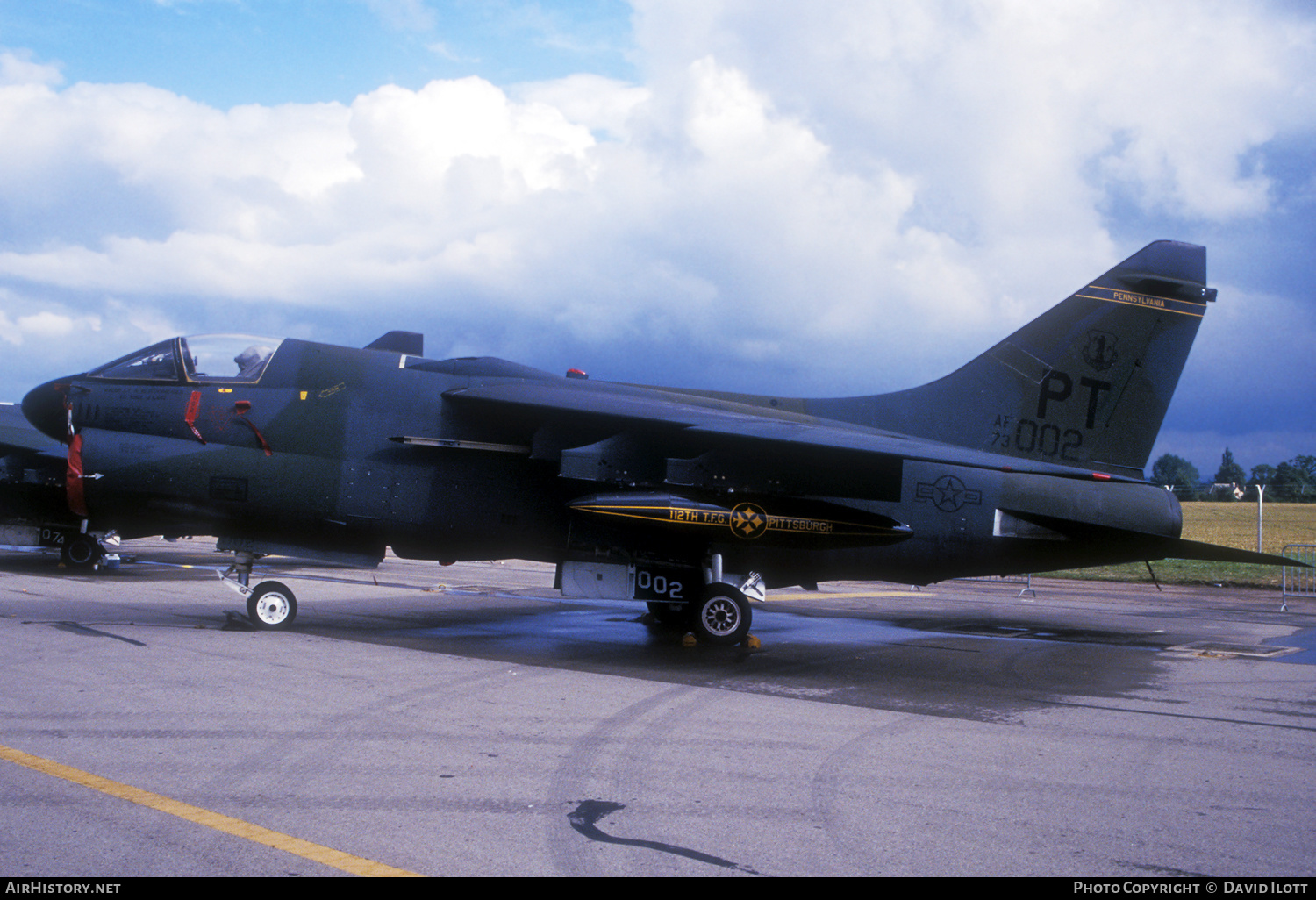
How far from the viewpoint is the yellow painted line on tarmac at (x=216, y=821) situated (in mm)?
3863

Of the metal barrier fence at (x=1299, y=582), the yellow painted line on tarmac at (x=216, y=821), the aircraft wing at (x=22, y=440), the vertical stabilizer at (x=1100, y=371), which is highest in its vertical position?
the vertical stabilizer at (x=1100, y=371)

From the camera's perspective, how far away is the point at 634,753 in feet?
19.2

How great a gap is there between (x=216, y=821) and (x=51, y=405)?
8490 millimetres

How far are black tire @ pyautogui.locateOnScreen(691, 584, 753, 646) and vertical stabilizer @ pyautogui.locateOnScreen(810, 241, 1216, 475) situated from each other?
3629mm

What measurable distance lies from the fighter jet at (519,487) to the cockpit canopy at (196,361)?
0.08 ft

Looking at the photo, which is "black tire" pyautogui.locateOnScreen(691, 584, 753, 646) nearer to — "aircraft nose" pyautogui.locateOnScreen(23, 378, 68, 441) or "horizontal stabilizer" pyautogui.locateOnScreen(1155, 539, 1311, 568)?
"horizontal stabilizer" pyautogui.locateOnScreen(1155, 539, 1311, 568)

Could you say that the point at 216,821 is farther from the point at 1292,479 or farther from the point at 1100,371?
the point at 1292,479

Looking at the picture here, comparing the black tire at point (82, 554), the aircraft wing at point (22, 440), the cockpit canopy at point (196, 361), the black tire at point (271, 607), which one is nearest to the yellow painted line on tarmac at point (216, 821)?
the black tire at point (271, 607)

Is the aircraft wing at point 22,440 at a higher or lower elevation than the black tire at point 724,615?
higher

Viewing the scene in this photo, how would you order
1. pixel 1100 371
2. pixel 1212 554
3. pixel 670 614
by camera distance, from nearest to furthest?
pixel 1212 554 < pixel 1100 371 < pixel 670 614

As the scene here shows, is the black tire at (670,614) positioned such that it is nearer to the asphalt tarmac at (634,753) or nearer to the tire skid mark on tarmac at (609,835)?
the asphalt tarmac at (634,753)

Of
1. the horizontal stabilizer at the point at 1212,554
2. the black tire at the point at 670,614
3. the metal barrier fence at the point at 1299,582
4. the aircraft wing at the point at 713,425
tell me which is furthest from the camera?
the metal barrier fence at the point at 1299,582

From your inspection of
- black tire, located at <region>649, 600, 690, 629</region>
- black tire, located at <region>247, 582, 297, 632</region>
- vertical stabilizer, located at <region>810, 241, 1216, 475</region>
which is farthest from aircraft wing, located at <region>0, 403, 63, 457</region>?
vertical stabilizer, located at <region>810, 241, 1216, 475</region>

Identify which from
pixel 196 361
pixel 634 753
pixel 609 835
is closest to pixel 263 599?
pixel 196 361
